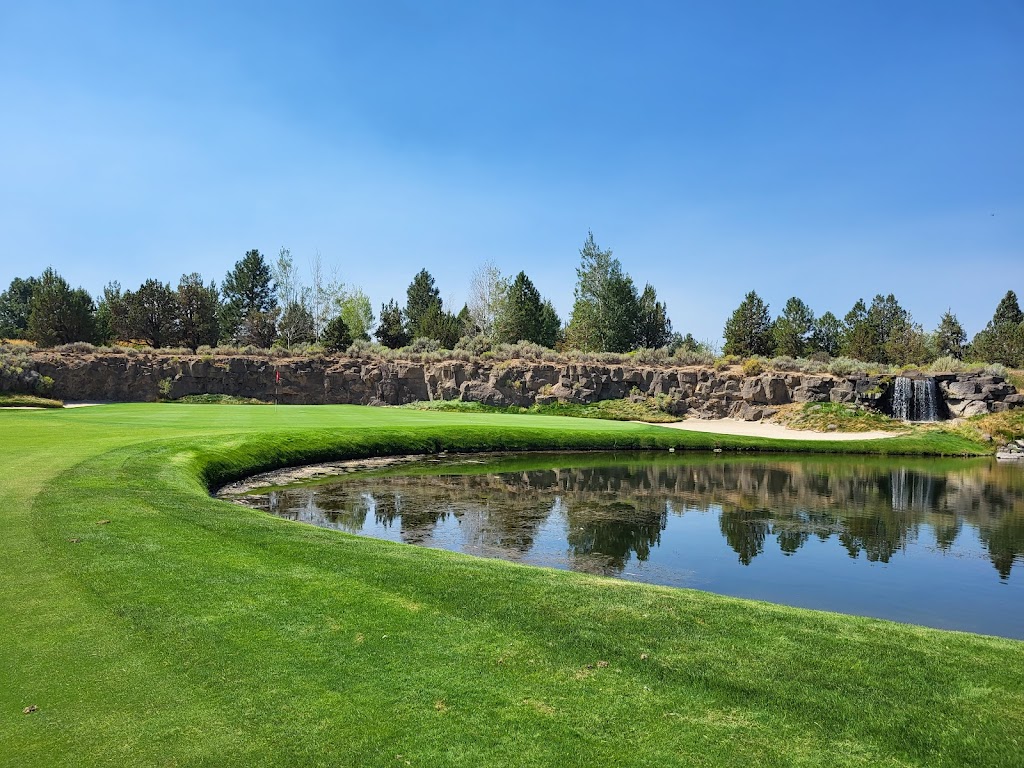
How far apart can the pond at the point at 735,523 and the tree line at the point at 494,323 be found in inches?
1071

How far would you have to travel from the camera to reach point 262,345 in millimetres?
56375

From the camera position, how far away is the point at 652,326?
61.6 meters

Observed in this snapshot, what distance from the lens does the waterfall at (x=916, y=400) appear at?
112 ft

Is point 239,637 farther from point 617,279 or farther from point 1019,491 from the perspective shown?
point 617,279

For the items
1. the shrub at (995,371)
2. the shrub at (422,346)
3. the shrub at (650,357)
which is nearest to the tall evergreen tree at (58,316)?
the shrub at (422,346)

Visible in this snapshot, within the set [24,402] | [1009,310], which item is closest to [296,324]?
[24,402]

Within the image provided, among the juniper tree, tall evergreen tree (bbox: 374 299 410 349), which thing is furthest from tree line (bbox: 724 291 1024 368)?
the juniper tree

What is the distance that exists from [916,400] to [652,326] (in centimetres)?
2867

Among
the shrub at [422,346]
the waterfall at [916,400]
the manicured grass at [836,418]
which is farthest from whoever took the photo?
the shrub at [422,346]

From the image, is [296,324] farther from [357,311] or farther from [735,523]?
[735,523]

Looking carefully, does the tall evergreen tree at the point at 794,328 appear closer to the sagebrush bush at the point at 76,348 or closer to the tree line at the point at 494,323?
the tree line at the point at 494,323

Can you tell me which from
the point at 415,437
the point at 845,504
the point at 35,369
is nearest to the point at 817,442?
the point at 845,504

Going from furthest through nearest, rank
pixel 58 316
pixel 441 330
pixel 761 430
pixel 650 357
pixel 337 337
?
1. pixel 441 330
2. pixel 58 316
3. pixel 337 337
4. pixel 650 357
5. pixel 761 430

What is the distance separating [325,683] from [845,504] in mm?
14193
